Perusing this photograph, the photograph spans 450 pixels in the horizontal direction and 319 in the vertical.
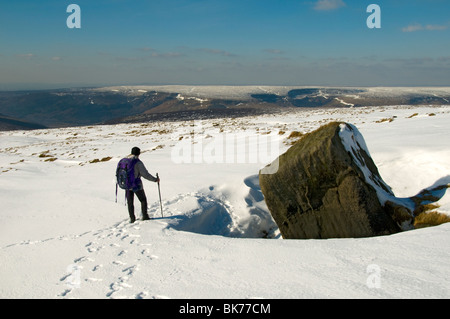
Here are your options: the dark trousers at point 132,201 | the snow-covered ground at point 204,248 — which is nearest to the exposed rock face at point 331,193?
the snow-covered ground at point 204,248

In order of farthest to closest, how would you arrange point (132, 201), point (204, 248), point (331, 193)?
1. point (132, 201)
2. point (331, 193)
3. point (204, 248)

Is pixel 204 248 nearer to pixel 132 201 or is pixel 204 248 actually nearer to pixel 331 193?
pixel 132 201

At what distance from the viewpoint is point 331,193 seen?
845cm

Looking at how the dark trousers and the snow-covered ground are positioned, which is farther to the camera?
the dark trousers

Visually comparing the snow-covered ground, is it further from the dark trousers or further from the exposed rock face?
the exposed rock face

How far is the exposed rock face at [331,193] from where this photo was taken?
805 centimetres

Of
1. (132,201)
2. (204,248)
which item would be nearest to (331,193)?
(204,248)

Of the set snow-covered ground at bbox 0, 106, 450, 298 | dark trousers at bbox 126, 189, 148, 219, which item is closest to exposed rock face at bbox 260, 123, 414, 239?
snow-covered ground at bbox 0, 106, 450, 298

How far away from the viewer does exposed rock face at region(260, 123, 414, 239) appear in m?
8.05

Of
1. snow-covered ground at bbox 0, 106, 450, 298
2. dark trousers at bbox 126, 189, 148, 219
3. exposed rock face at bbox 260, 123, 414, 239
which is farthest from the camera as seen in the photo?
dark trousers at bbox 126, 189, 148, 219

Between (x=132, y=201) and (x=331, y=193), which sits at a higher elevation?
(x=331, y=193)

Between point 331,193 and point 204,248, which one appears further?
point 331,193
